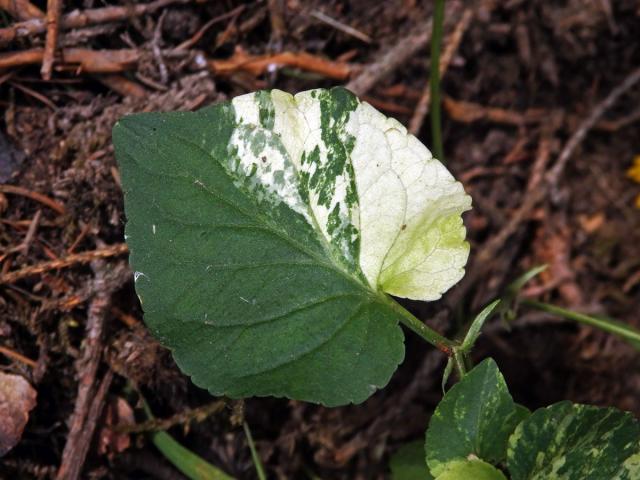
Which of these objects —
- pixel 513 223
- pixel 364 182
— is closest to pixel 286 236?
pixel 364 182

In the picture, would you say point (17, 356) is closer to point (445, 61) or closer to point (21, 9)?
point (21, 9)

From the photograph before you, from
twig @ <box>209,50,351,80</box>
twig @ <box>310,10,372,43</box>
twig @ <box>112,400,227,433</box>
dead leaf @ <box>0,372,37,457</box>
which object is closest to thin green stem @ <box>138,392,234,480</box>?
twig @ <box>112,400,227,433</box>

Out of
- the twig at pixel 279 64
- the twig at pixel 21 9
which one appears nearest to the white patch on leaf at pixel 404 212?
the twig at pixel 279 64

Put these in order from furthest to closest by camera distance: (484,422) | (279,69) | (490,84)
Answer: (490,84) → (279,69) → (484,422)

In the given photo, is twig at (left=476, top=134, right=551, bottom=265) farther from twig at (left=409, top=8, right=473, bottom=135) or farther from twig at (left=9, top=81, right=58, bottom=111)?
twig at (left=9, top=81, right=58, bottom=111)

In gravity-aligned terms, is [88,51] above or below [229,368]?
above

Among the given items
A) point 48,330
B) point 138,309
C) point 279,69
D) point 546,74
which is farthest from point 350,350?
point 546,74

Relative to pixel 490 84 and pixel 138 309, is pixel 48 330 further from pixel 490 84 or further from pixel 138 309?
pixel 490 84

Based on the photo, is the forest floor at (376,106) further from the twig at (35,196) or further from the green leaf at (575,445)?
the green leaf at (575,445)

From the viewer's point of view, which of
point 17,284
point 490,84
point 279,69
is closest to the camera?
point 17,284
